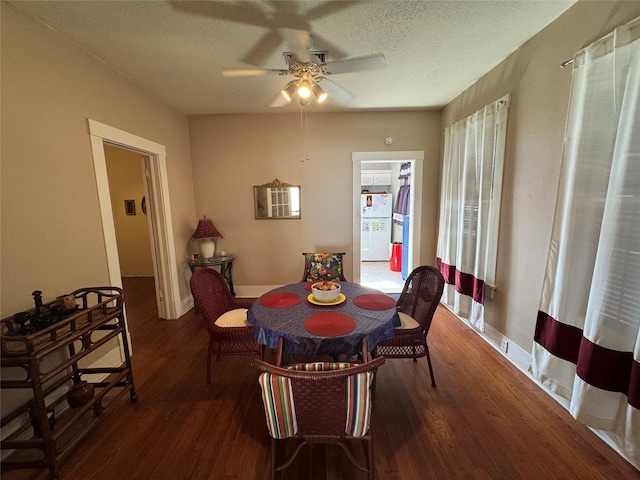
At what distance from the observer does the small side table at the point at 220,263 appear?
3.25 meters

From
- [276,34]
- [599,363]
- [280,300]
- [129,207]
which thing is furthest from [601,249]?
[129,207]

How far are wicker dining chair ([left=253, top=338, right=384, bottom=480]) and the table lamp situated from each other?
8.81 ft

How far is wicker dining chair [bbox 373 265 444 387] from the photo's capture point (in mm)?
1785

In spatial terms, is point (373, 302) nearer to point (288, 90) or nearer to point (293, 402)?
point (293, 402)

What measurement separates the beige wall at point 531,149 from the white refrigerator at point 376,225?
326 centimetres

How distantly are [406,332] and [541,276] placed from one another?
45.2 inches

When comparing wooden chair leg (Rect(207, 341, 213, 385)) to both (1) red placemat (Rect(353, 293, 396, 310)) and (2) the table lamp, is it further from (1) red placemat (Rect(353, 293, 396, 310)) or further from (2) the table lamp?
(2) the table lamp

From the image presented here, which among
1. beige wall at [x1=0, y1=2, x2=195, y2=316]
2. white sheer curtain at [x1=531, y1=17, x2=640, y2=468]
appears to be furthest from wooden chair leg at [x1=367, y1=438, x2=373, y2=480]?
beige wall at [x1=0, y1=2, x2=195, y2=316]

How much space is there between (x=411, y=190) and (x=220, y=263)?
2.93 m

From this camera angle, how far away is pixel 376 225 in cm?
572

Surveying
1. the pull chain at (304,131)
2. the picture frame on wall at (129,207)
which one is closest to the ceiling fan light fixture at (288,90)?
the pull chain at (304,131)

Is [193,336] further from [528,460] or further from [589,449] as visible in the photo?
[589,449]

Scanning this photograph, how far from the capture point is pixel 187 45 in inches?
75.4

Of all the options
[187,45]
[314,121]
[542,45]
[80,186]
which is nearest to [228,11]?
[187,45]
